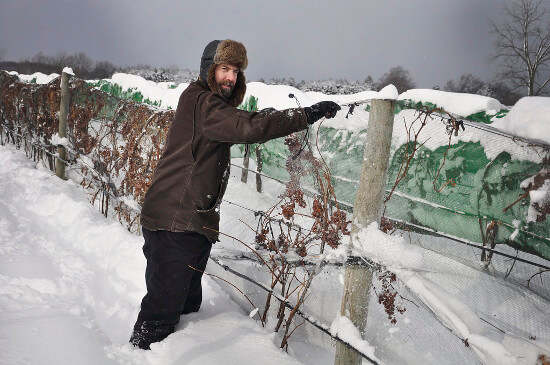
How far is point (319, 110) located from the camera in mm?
1680

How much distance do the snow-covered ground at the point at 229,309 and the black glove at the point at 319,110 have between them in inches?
8.9

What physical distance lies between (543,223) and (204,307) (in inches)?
85.0

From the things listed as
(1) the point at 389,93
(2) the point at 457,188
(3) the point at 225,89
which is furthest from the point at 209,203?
(2) the point at 457,188

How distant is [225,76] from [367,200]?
1097 millimetres

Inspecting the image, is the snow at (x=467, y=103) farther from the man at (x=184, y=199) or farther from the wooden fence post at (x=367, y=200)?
the man at (x=184, y=199)

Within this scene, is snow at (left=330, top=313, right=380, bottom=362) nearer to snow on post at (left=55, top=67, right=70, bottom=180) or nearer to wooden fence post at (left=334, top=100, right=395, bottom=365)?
wooden fence post at (left=334, top=100, right=395, bottom=365)

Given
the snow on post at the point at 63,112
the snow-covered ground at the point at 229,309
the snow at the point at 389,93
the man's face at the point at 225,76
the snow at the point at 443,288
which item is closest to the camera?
the snow at the point at 443,288

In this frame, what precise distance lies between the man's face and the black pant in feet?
2.93

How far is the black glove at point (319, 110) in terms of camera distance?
65.4 inches

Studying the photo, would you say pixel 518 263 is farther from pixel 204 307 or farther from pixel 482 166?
pixel 204 307

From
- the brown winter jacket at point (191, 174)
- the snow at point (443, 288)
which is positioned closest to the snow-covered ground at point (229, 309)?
the snow at point (443, 288)

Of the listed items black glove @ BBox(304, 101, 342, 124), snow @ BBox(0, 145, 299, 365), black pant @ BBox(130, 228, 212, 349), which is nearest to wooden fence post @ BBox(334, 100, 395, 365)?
black glove @ BBox(304, 101, 342, 124)

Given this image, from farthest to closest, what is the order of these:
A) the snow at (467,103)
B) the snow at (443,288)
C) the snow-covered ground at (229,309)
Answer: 1. the snow at (467,103)
2. the snow-covered ground at (229,309)
3. the snow at (443,288)

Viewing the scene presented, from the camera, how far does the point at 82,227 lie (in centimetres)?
397
